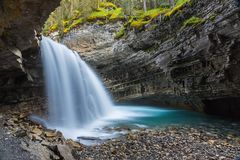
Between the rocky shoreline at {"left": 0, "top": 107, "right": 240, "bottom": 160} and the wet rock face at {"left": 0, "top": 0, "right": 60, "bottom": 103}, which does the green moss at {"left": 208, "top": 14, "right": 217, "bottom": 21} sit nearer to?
the rocky shoreline at {"left": 0, "top": 107, "right": 240, "bottom": 160}

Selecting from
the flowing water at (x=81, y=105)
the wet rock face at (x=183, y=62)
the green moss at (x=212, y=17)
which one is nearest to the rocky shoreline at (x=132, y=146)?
the flowing water at (x=81, y=105)

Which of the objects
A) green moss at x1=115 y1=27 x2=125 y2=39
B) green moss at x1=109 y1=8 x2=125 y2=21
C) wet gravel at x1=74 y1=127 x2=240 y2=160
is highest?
green moss at x1=109 y1=8 x2=125 y2=21

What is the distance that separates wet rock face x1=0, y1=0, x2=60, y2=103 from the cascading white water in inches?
53.1

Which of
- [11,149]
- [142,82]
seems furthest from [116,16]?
[11,149]

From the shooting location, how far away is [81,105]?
21.4 m

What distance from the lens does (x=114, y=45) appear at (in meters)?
27.9

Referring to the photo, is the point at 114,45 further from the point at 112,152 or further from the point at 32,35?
the point at 112,152

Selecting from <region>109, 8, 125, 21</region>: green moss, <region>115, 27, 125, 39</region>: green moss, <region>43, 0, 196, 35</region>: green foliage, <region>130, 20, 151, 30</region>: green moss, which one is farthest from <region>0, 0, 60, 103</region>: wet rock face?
<region>109, 8, 125, 21</region>: green moss

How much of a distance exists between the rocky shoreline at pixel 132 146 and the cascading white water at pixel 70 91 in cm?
669

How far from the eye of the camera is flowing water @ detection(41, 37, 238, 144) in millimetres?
18014

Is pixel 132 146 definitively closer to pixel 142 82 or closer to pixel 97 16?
pixel 142 82

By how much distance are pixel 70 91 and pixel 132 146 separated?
11984mm

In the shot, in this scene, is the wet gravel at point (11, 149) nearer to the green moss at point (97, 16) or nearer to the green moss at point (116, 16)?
the green moss at point (116, 16)

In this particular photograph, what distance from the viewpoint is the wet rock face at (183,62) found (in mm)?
16219
